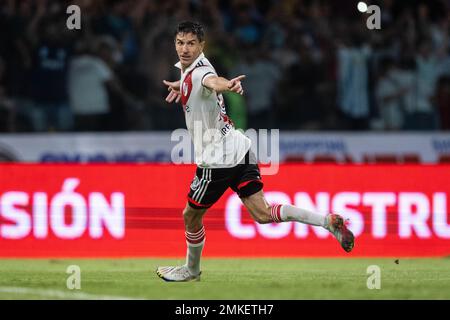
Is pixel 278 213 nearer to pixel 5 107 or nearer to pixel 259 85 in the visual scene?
pixel 259 85

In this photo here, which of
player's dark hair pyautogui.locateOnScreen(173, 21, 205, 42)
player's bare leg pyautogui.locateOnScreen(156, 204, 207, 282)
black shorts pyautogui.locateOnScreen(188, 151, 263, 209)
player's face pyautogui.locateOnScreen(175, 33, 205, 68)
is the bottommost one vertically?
player's bare leg pyautogui.locateOnScreen(156, 204, 207, 282)

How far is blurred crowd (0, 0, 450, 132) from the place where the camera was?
1664 centimetres

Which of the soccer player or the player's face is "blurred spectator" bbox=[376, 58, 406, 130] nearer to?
the soccer player

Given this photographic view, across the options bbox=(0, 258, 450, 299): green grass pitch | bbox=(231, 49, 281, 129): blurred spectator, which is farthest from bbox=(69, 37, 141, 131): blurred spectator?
bbox=(0, 258, 450, 299): green grass pitch

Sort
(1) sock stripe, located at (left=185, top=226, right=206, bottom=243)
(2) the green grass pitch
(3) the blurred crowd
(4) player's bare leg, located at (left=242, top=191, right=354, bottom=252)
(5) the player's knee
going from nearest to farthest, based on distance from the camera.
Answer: (2) the green grass pitch → (4) player's bare leg, located at (left=242, top=191, right=354, bottom=252) → (5) the player's knee → (1) sock stripe, located at (left=185, top=226, right=206, bottom=243) → (3) the blurred crowd

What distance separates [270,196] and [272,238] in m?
0.57

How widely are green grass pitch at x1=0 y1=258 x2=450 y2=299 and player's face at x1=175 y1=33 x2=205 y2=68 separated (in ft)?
6.78

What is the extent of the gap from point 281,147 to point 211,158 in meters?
7.69

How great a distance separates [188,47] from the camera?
9.45 m

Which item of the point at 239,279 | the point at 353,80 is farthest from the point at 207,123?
the point at 353,80

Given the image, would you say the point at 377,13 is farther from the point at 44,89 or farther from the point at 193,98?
the point at 193,98

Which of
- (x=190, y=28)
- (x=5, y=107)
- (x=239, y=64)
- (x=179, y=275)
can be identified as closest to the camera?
(x=190, y=28)

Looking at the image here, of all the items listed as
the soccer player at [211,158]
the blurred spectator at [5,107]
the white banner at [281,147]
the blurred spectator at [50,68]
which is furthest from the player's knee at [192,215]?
the blurred spectator at [5,107]

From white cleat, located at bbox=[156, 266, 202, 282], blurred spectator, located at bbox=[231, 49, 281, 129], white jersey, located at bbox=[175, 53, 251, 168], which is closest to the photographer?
white jersey, located at bbox=[175, 53, 251, 168]
